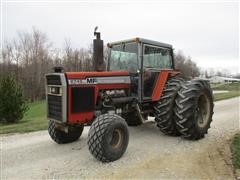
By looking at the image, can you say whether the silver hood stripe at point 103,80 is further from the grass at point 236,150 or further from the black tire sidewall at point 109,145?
the grass at point 236,150

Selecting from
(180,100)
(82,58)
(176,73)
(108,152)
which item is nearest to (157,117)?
(180,100)

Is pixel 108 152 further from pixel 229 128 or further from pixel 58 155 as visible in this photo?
pixel 229 128

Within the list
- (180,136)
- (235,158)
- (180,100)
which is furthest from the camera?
(180,136)

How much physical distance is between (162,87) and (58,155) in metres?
2.98

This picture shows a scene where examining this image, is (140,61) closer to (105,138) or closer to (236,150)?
(105,138)

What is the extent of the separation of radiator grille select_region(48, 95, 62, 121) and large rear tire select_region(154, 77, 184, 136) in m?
2.41

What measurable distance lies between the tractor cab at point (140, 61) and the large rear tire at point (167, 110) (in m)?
0.34

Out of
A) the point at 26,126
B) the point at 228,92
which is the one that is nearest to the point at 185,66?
the point at 228,92

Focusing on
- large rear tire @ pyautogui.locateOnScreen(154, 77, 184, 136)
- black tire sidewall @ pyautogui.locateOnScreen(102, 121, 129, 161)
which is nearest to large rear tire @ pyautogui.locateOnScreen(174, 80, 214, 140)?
large rear tire @ pyautogui.locateOnScreen(154, 77, 184, 136)

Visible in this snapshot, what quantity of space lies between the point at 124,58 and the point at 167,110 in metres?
1.68

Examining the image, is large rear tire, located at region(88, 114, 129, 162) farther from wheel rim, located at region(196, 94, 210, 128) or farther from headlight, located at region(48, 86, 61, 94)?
wheel rim, located at region(196, 94, 210, 128)

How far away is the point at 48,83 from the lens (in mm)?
5867

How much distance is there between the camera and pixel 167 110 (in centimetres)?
660

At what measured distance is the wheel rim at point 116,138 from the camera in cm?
546
